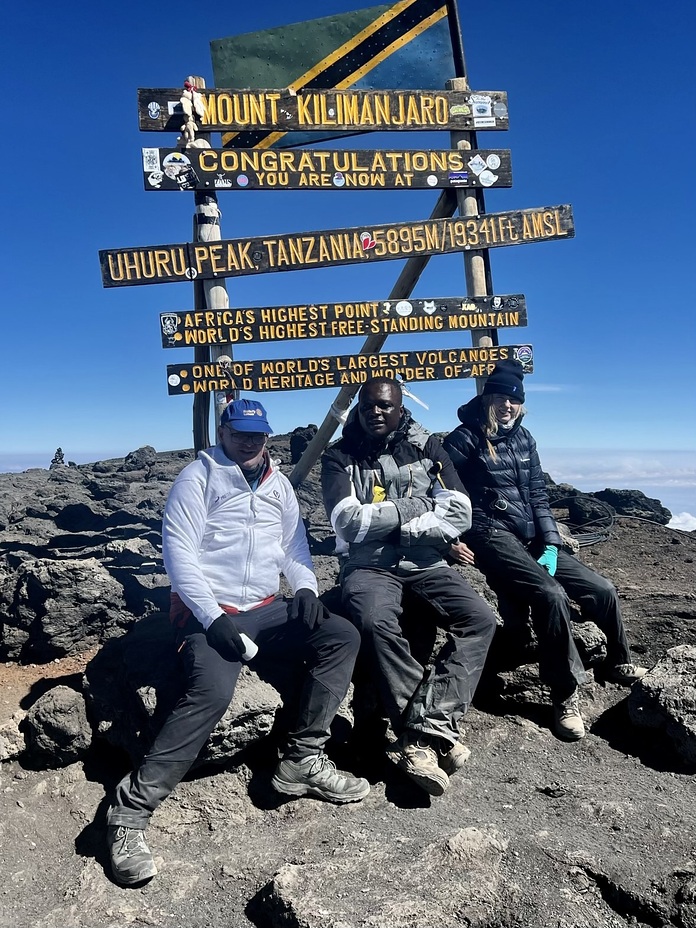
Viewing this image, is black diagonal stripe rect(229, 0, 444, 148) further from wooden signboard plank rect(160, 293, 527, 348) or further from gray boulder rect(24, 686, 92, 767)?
gray boulder rect(24, 686, 92, 767)

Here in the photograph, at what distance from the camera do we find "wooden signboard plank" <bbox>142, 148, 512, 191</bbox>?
249 inches

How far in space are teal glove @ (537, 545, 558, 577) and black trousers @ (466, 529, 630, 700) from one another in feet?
0.21

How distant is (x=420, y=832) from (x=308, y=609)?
1.43m

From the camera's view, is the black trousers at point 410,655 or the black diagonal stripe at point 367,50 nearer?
the black trousers at point 410,655

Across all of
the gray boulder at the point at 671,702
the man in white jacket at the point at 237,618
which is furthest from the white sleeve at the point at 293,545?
the gray boulder at the point at 671,702

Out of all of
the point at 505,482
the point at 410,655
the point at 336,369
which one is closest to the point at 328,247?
the point at 336,369

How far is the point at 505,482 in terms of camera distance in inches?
219

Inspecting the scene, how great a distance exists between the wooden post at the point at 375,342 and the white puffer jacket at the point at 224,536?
223 cm

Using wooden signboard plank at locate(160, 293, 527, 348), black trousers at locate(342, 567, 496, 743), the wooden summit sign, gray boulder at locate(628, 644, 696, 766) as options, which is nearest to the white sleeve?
black trousers at locate(342, 567, 496, 743)

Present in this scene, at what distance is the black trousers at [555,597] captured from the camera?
16.3ft

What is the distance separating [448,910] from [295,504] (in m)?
2.58

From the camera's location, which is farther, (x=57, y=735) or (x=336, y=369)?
(x=336, y=369)

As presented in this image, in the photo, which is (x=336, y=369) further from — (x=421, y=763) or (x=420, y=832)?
(x=420, y=832)

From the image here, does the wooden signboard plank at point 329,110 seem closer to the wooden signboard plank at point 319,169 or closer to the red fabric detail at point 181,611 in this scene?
the wooden signboard plank at point 319,169
